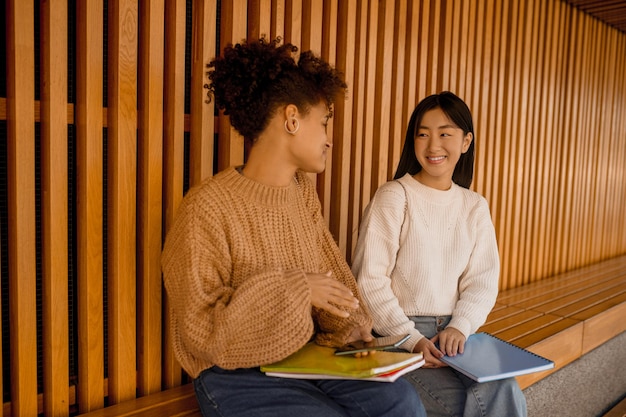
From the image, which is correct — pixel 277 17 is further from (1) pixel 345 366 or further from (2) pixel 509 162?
(2) pixel 509 162

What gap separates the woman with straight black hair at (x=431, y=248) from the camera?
6.28 ft

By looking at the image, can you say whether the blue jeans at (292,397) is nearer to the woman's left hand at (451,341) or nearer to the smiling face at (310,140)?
the woman's left hand at (451,341)

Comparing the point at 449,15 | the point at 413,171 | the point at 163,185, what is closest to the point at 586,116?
the point at 449,15

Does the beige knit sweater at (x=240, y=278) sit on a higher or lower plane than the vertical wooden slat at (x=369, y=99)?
lower

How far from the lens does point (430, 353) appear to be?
182 centimetres

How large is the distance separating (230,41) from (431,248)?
1.11 metres

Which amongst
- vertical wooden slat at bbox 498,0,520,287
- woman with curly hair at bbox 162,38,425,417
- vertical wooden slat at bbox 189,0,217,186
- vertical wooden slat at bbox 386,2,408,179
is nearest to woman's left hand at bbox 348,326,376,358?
woman with curly hair at bbox 162,38,425,417

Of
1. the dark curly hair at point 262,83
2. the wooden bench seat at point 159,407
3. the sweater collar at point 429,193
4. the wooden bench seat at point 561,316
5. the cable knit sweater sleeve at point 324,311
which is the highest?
the dark curly hair at point 262,83

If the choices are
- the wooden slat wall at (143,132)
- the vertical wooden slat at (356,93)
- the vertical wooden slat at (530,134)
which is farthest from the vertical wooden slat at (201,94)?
the vertical wooden slat at (530,134)

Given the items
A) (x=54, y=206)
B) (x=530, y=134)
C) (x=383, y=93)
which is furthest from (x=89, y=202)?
(x=530, y=134)

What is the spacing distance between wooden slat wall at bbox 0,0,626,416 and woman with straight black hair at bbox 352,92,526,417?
2.00 feet

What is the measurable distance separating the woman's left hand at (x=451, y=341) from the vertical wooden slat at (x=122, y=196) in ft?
3.54

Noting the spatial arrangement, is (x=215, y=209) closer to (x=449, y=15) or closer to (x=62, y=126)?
(x=62, y=126)

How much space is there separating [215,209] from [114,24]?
77 cm
